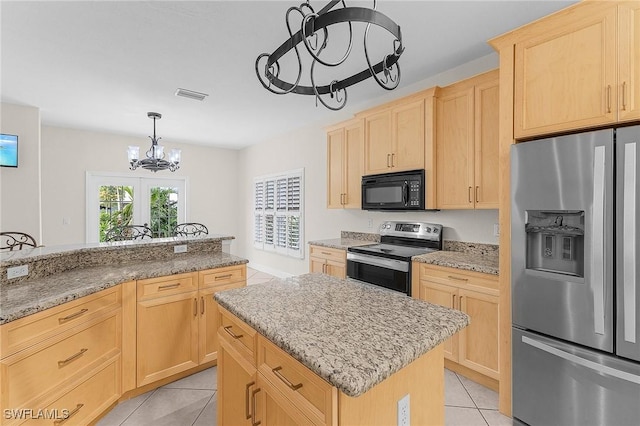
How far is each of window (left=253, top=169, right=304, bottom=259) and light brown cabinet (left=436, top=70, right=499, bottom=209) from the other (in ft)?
8.82

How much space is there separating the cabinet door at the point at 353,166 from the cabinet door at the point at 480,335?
5.35ft

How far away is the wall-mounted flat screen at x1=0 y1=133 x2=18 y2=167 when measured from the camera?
3775 millimetres

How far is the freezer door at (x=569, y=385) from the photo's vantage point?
1.49m

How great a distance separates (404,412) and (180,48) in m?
3.00

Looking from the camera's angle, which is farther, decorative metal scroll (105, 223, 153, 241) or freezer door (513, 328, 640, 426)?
→ decorative metal scroll (105, 223, 153, 241)

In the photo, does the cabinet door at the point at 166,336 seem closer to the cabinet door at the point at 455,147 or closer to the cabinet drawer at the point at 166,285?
the cabinet drawer at the point at 166,285

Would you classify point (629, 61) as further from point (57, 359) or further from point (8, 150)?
point (8, 150)

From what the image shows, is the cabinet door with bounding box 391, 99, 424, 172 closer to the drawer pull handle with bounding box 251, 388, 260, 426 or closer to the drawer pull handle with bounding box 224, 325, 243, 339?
the drawer pull handle with bounding box 224, 325, 243, 339

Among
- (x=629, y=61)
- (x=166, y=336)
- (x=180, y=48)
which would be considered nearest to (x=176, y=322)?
(x=166, y=336)

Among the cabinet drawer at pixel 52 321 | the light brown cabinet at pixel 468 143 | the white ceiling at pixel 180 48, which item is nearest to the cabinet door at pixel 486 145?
the light brown cabinet at pixel 468 143

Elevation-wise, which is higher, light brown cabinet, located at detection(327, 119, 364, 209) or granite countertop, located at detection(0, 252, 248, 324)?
light brown cabinet, located at detection(327, 119, 364, 209)

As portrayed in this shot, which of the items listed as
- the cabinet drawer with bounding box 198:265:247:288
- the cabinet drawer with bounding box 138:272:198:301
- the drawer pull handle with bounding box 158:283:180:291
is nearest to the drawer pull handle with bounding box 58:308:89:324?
the cabinet drawer with bounding box 138:272:198:301

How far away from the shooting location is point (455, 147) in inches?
107

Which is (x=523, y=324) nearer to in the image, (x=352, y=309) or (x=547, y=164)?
(x=547, y=164)
